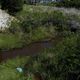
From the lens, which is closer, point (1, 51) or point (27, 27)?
point (1, 51)

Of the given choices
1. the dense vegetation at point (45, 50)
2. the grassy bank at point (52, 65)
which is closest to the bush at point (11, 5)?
the dense vegetation at point (45, 50)

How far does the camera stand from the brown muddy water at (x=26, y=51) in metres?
27.5

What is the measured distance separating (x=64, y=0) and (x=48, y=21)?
14008mm

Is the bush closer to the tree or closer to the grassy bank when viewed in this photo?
the tree

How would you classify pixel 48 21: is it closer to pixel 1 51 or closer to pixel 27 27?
pixel 27 27

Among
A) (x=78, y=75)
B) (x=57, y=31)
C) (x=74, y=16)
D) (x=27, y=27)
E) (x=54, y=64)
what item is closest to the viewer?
(x=78, y=75)

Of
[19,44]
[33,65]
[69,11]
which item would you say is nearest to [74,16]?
[69,11]

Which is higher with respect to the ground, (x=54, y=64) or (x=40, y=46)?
(x=54, y=64)

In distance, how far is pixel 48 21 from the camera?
3597 cm

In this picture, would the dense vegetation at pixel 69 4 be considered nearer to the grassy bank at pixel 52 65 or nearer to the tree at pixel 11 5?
the tree at pixel 11 5

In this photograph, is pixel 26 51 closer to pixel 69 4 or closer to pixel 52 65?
pixel 52 65

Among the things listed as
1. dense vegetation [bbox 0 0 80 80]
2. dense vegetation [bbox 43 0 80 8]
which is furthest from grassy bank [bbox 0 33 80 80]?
dense vegetation [bbox 43 0 80 8]

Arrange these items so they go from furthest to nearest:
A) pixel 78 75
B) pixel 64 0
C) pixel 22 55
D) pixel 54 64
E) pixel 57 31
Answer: pixel 64 0 → pixel 57 31 → pixel 22 55 → pixel 54 64 → pixel 78 75

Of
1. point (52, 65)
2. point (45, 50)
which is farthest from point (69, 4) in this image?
point (52, 65)
